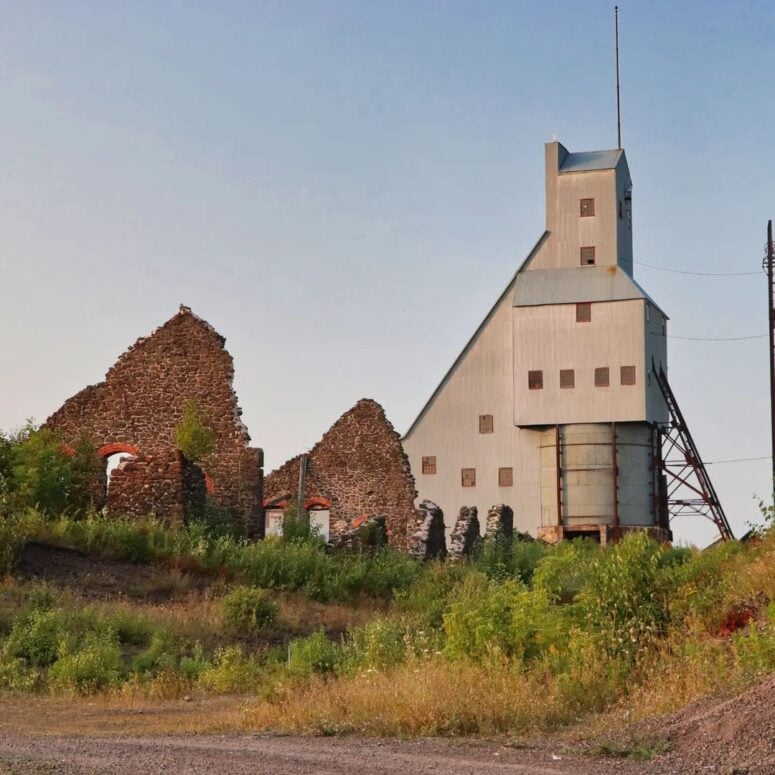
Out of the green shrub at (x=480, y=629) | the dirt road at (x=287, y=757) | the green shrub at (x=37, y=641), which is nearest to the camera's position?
the dirt road at (x=287, y=757)

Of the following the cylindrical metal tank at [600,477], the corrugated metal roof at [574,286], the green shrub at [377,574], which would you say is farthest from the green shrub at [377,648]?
the corrugated metal roof at [574,286]

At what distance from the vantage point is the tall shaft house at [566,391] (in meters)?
46.5

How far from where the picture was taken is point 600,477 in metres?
46.3

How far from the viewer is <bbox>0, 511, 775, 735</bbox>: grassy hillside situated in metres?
12.4

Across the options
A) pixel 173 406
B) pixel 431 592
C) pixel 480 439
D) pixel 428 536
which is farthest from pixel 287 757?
pixel 480 439

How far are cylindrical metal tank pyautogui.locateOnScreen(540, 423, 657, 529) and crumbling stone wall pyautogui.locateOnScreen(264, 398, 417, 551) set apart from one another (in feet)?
22.1

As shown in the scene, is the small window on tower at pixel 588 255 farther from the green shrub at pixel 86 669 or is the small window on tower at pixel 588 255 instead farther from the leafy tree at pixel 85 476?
the green shrub at pixel 86 669

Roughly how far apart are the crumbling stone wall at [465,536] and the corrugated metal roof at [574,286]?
14.5m

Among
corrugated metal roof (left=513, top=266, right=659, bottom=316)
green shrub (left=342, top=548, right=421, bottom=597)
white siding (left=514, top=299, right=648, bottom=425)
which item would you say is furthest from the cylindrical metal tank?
green shrub (left=342, top=548, right=421, bottom=597)

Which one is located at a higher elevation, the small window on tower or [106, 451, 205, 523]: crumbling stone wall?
the small window on tower

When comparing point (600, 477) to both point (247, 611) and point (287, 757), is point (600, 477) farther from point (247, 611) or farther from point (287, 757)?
point (287, 757)

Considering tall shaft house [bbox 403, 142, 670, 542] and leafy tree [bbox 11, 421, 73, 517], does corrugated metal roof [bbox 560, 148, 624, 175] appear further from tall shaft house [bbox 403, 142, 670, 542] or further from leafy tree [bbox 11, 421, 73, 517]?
leafy tree [bbox 11, 421, 73, 517]

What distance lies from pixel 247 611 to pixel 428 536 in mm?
12729

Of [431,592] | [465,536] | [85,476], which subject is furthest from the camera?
[465,536]
